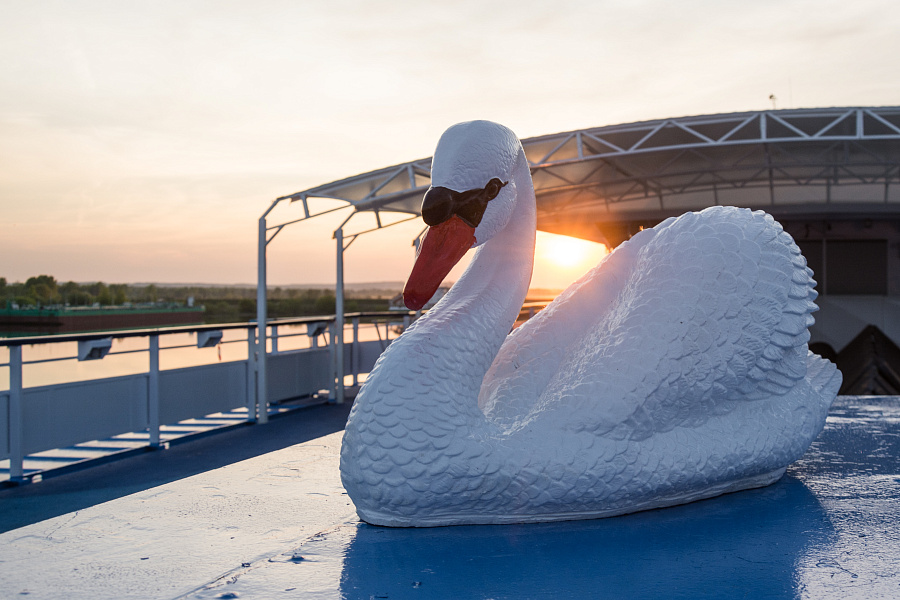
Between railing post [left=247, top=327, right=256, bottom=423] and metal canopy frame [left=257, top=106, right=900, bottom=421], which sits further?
metal canopy frame [left=257, top=106, right=900, bottom=421]

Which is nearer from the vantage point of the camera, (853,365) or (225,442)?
(225,442)

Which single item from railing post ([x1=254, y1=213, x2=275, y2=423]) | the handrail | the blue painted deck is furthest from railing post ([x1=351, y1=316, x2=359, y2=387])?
the blue painted deck

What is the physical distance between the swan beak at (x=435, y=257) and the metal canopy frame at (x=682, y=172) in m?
5.53

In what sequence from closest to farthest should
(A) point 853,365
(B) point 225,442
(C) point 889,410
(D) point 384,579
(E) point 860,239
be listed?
(D) point 384,579, (C) point 889,410, (B) point 225,442, (A) point 853,365, (E) point 860,239

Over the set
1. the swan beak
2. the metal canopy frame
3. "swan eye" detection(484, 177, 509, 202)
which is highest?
the metal canopy frame

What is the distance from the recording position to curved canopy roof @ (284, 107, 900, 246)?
934cm

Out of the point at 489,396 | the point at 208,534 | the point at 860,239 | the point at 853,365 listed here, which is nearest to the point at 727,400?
the point at 489,396

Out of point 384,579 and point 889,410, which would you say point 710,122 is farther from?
point 384,579

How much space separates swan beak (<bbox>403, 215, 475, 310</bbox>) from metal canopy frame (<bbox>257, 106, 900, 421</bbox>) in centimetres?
553

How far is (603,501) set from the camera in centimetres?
278

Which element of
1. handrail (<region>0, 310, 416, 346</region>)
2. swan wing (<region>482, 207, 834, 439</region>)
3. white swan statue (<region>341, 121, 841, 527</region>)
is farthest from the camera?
handrail (<region>0, 310, 416, 346</region>)

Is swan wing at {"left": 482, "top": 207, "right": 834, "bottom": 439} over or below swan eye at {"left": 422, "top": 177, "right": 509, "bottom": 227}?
below

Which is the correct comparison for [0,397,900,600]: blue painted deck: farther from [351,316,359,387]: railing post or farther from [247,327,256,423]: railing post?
[351,316,359,387]: railing post

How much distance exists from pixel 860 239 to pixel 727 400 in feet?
65.9
